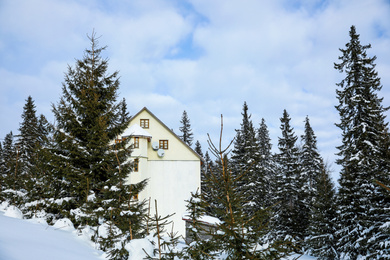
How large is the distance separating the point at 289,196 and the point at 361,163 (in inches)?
585

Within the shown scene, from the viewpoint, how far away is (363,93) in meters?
20.5

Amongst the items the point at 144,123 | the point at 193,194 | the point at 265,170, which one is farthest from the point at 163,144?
the point at 193,194

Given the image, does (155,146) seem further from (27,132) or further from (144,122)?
(27,132)

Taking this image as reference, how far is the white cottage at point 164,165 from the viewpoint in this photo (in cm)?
3023

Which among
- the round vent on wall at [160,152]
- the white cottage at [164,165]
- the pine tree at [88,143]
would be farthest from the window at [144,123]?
the pine tree at [88,143]

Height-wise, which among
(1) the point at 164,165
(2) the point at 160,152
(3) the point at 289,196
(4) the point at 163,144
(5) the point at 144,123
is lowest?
(3) the point at 289,196

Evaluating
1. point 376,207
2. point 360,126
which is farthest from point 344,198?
point 360,126

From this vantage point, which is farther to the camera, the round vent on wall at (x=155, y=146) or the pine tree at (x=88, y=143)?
the round vent on wall at (x=155, y=146)

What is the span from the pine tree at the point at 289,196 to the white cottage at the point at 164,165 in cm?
1006

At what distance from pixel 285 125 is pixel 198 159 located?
43.8 feet

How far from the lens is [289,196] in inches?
1259

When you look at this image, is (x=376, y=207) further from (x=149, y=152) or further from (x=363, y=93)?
(x=149, y=152)

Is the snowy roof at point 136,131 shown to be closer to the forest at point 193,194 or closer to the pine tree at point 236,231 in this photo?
the forest at point 193,194

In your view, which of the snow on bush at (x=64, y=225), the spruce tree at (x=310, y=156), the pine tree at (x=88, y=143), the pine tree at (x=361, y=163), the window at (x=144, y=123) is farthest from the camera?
the spruce tree at (x=310, y=156)
